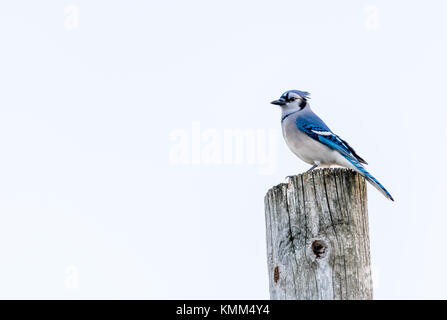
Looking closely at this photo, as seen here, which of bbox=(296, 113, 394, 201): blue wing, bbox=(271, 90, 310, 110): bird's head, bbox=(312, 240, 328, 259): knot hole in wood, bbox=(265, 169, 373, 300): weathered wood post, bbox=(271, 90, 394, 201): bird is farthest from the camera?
bbox=(271, 90, 310, 110): bird's head

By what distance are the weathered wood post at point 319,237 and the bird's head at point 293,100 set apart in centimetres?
468

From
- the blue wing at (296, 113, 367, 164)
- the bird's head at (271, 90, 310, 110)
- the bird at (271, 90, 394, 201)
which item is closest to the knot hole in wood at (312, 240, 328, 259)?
the bird at (271, 90, 394, 201)

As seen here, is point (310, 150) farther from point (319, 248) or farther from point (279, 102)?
point (319, 248)

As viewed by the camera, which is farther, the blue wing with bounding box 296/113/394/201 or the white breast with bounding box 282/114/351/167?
the white breast with bounding box 282/114/351/167

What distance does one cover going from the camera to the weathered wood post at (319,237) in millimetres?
4633

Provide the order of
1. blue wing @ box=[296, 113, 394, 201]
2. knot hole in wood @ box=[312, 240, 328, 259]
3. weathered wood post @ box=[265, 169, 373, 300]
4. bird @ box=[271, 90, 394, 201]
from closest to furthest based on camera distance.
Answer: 1. weathered wood post @ box=[265, 169, 373, 300]
2. knot hole in wood @ box=[312, 240, 328, 259]
3. blue wing @ box=[296, 113, 394, 201]
4. bird @ box=[271, 90, 394, 201]

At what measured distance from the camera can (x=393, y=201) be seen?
6555 mm

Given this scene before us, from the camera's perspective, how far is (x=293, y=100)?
31.9ft

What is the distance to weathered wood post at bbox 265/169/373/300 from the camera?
15.2ft

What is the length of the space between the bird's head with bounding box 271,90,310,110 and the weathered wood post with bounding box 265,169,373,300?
468 cm

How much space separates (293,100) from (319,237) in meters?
5.12


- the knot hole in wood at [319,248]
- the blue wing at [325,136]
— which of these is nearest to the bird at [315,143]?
the blue wing at [325,136]

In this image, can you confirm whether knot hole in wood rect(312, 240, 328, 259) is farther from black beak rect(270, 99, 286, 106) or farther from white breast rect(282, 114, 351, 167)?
black beak rect(270, 99, 286, 106)
